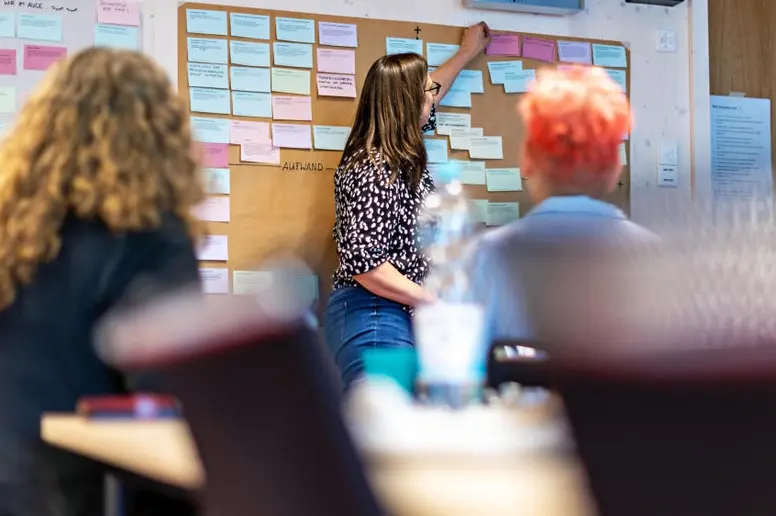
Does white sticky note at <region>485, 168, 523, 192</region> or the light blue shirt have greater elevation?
white sticky note at <region>485, 168, 523, 192</region>

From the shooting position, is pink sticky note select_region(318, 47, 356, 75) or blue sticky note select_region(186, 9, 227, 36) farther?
pink sticky note select_region(318, 47, 356, 75)

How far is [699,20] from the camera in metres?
3.90

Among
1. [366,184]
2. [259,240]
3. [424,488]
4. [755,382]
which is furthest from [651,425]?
[259,240]

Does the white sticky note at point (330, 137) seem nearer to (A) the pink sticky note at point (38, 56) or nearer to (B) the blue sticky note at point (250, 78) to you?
(B) the blue sticky note at point (250, 78)

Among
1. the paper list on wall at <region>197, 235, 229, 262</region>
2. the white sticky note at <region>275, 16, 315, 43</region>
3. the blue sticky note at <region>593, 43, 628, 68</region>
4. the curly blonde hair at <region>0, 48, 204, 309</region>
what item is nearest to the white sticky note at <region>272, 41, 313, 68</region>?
the white sticky note at <region>275, 16, 315, 43</region>

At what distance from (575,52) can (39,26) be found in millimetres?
1931

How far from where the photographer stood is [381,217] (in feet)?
9.21

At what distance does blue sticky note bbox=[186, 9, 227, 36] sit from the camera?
323 cm

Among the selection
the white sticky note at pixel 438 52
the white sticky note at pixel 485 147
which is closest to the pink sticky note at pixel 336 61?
the white sticky note at pixel 438 52

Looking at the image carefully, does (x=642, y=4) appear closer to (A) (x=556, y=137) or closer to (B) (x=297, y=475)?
(A) (x=556, y=137)

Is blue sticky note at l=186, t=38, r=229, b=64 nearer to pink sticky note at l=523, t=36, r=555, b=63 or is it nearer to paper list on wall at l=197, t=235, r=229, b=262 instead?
paper list on wall at l=197, t=235, r=229, b=262

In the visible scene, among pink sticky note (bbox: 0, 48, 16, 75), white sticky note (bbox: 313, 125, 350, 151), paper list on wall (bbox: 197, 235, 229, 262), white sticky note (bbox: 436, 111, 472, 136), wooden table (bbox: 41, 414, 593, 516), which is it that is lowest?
wooden table (bbox: 41, 414, 593, 516)

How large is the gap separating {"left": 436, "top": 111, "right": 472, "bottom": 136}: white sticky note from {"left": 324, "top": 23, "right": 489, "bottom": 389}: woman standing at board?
1.52ft

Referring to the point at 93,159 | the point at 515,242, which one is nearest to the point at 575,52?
the point at 515,242
